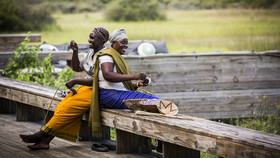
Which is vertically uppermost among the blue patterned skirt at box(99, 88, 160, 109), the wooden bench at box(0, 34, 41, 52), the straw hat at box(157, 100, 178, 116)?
the wooden bench at box(0, 34, 41, 52)

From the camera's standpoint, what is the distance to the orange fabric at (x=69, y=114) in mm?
4211

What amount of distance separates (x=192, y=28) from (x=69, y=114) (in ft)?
70.3

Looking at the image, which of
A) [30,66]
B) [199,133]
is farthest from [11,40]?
[199,133]

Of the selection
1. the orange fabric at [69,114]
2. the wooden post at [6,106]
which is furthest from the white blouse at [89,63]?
the wooden post at [6,106]

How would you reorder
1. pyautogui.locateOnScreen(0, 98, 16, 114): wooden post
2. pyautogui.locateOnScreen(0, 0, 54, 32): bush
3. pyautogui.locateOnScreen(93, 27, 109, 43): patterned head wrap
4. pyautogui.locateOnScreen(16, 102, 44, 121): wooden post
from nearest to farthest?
pyautogui.locateOnScreen(93, 27, 109, 43): patterned head wrap → pyautogui.locateOnScreen(16, 102, 44, 121): wooden post → pyautogui.locateOnScreen(0, 98, 16, 114): wooden post → pyautogui.locateOnScreen(0, 0, 54, 32): bush

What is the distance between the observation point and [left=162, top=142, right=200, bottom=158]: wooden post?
379 cm

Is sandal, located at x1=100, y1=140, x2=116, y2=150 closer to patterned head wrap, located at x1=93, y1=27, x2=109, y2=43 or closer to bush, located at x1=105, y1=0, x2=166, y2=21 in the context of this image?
patterned head wrap, located at x1=93, y1=27, x2=109, y2=43

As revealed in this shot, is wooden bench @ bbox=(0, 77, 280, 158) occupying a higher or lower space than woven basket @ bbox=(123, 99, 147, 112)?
lower

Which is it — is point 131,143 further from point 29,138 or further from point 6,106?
point 6,106

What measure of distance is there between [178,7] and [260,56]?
24.9 metres

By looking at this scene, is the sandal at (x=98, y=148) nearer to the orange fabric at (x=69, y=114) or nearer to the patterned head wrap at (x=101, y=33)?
the orange fabric at (x=69, y=114)

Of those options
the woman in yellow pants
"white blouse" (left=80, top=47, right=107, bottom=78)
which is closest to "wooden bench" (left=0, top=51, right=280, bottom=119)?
"white blouse" (left=80, top=47, right=107, bottom=78)

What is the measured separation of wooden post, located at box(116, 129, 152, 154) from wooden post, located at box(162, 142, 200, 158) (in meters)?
0.53

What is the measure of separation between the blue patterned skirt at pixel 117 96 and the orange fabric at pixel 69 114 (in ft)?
0.46
